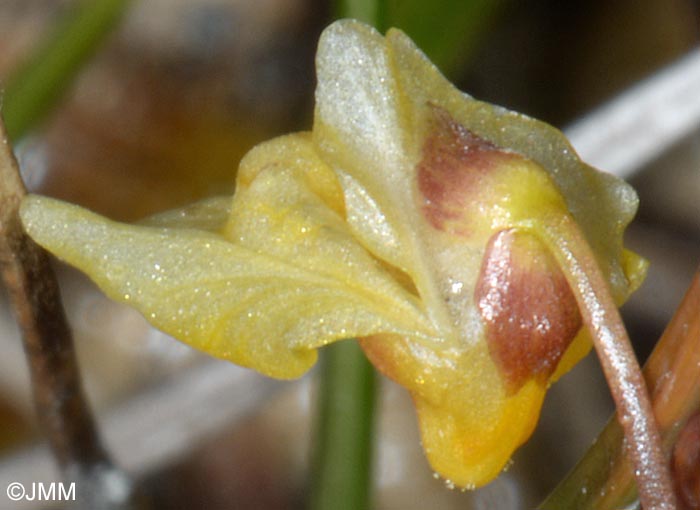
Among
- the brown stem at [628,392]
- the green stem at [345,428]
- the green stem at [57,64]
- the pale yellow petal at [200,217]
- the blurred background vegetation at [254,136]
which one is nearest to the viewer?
the brown stem at [628,392]

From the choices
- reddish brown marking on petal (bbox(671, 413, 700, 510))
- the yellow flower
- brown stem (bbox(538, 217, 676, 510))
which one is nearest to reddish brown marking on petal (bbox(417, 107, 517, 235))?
the yellow flower

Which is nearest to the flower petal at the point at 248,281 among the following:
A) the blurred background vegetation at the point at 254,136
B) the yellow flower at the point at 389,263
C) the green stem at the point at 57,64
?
the yellow flower at the point at 389,263

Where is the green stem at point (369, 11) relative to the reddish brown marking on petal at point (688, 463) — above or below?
above

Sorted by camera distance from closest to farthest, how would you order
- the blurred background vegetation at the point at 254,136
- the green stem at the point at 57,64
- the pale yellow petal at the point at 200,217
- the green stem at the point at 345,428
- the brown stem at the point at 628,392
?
the brown stem at the point at 628,392 → the pale yellow petal at the point at 200,217 → the green stem at the point at 345,428 → the green stem at the point at 57,64 → the blurred background vegetation at the point at 254,136

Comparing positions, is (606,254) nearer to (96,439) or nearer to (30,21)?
(96,439)

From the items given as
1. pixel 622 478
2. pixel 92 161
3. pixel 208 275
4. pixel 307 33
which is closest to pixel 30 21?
pixel 92 161

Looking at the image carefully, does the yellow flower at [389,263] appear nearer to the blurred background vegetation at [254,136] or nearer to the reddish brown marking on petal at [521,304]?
the reddish brown marking on petal at [521,304]

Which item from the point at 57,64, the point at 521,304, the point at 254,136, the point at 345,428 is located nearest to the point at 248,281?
the point at 521,304

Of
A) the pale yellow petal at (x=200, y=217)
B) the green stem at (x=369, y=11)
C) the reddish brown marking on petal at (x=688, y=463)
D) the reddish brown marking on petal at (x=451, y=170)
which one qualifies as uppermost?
the green stem at (x=369, y=11)

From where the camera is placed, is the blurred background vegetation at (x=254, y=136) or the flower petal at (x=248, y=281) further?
the blurred background vegetation at (x=254, y=136)

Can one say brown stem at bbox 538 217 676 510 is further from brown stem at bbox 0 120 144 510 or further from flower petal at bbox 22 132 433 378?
brown stem at bbox 0 120 144 510
